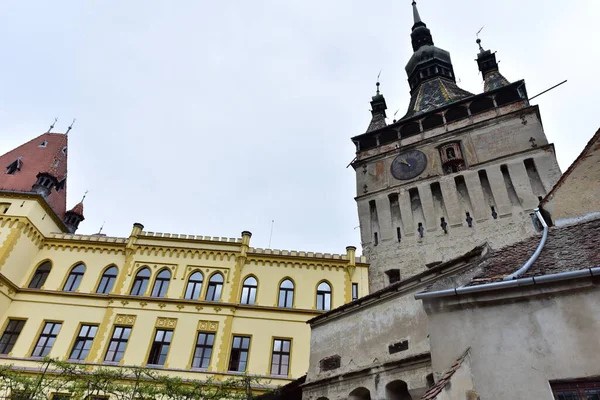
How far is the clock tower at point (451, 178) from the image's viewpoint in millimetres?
22000

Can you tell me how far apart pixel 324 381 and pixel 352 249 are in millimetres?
11585

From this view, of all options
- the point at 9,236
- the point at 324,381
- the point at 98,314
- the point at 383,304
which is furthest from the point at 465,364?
the point at 9,236

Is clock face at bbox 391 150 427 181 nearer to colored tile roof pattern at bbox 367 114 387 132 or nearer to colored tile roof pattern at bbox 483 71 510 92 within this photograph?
colored tile roof pattern at bbox 367 114 387 132

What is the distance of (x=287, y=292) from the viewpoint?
2009 cm

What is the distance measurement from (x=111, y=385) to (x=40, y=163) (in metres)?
18.0

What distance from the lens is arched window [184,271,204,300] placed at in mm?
19703

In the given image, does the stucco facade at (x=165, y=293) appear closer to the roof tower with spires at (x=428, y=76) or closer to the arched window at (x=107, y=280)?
the arched window at (x=107, y=280)

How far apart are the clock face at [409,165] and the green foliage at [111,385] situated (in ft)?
52.7

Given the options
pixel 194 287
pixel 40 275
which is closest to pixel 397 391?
pixel 194 287

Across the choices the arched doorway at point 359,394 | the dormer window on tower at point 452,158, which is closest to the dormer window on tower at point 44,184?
the arched doorway at point 359,394

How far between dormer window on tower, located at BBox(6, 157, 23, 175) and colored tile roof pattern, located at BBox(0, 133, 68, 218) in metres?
0.13

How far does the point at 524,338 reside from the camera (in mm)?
5402

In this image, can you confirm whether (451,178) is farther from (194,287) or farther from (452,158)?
(194,287)

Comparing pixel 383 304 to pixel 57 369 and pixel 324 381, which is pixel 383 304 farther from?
pixel 57 369
